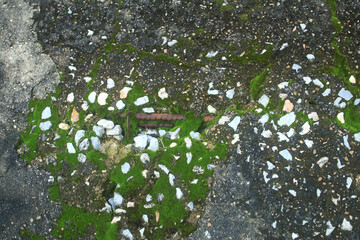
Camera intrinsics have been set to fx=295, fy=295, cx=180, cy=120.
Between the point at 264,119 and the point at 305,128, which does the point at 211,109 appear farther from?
the point at 305,128

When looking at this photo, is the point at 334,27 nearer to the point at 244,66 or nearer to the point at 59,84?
the point at 244,66

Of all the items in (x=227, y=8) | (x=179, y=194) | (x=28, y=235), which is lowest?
(x=28, y=235)

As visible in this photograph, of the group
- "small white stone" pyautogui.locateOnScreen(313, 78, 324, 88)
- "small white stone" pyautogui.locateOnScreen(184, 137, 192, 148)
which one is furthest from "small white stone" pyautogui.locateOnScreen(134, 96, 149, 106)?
"small white stone" pyautogui.locateOnScreen(313, 78, 324, 88)

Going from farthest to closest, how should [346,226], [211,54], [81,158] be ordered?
1. [211,54]
2. [81,158]
3. [346,226]

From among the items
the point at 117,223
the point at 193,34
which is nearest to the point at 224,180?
the point at 117,223

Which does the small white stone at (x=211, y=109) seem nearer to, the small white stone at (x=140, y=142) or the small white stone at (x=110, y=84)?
the small white stone at (x=140, y=142)

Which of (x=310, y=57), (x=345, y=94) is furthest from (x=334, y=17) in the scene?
(x=345, y=94)

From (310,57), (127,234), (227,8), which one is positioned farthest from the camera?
(227,8)
